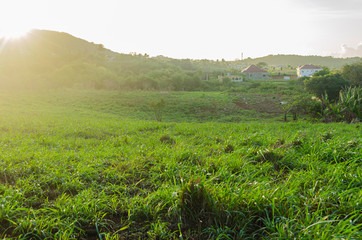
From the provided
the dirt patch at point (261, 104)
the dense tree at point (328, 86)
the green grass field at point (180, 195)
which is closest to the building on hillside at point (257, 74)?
the dirt patch at point (261, 104)

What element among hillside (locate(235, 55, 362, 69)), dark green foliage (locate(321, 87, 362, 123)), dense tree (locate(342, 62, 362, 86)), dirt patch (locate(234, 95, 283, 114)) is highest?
→ hillside (locate(235, 55, 362, 69))

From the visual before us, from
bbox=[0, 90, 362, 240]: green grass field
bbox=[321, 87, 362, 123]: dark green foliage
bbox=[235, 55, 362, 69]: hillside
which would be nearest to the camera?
bbox=[0, 90, 362, 240]: green grass field

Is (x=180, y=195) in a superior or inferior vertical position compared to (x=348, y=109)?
superior

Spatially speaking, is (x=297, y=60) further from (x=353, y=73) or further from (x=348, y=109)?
(x=348, y=109)

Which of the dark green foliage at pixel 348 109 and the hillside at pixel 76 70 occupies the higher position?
the hillside at pixel 76 70

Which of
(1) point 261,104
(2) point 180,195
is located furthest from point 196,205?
(1) point 261,104

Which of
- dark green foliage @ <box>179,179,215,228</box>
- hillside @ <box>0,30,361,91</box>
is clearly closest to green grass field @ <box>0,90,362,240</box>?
dark green foliage @ <box>179,179,215,228</box>

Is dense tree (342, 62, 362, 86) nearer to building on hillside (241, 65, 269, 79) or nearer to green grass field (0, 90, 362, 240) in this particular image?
building on hillside (241, 65, 269, 79)

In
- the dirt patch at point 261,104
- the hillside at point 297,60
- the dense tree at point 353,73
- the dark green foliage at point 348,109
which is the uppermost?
the hillside at point 297,60

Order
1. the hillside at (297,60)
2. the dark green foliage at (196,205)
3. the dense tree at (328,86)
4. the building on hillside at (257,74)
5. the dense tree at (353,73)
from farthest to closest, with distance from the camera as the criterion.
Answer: the hillside at (297,60) < the building on hillside at (257,74) < the dense tree at (353,73) < the dense tree at (328,86) < the dark green foliage at (196,205)

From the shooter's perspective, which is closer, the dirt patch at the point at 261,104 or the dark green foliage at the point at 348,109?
the dark green foliage at the point at 348,109

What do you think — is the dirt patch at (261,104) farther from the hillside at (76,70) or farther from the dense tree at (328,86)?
the hillside at (76,70)

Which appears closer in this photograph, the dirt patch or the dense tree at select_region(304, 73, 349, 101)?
the dirt patch

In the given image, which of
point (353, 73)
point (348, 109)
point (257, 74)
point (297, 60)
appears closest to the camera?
point (348, 109)
